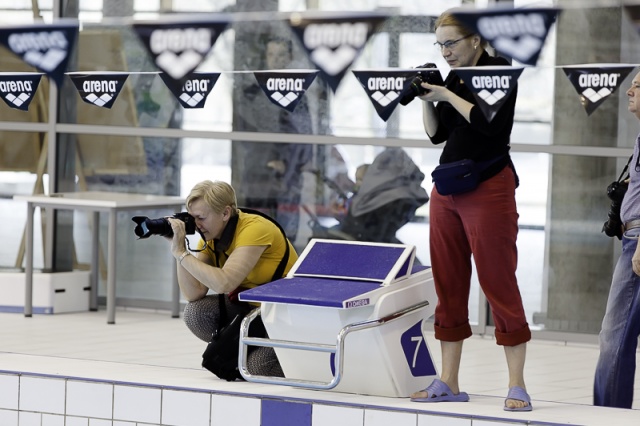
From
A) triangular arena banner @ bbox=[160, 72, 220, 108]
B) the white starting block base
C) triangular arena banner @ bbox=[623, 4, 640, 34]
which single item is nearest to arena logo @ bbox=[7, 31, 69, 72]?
triangular arena banner @ bbox=[160, 72, 220, 108]

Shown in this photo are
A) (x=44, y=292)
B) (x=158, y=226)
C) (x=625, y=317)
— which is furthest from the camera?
(x=44, y=292)

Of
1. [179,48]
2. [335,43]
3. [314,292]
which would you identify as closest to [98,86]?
[179,48]

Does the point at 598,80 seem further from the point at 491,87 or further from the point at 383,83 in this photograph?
the point at 491,87

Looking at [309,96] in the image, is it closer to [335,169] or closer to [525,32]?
[335,169]

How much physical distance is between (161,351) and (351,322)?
8.33ft

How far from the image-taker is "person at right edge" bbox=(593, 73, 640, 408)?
4648 mm

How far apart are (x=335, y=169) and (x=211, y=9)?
51.7 inches

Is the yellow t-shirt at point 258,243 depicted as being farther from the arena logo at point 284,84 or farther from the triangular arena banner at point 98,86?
the triangular arena banner at point 98,86

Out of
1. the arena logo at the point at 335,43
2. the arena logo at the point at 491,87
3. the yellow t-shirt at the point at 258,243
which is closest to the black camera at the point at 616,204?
the arena logo at the point at 491,87

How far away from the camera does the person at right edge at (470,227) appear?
171 inches

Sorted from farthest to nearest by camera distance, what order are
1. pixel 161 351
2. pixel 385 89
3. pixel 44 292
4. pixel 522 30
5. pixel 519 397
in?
pixel 44 292, pixel 161 351, pixel 385 89, pixel 522 30, pixel 519 397

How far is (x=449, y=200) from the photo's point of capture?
4461 mm

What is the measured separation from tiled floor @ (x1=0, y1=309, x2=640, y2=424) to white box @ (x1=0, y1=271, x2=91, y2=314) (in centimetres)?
10

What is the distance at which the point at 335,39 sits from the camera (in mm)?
6156
